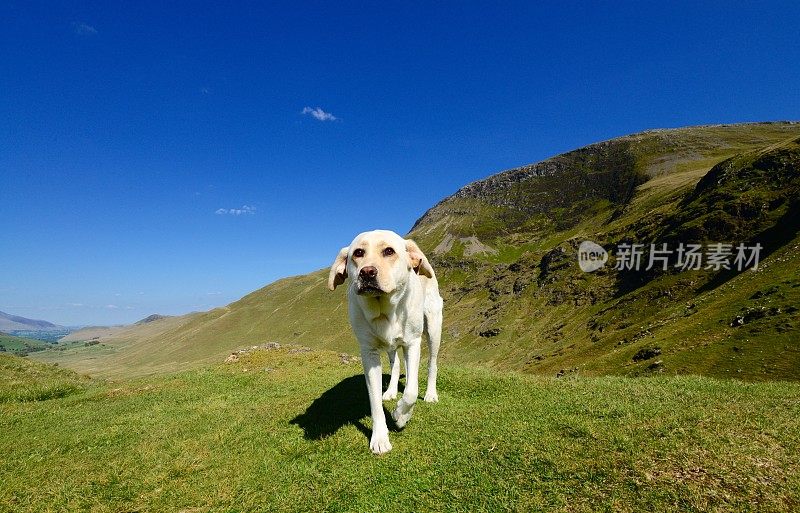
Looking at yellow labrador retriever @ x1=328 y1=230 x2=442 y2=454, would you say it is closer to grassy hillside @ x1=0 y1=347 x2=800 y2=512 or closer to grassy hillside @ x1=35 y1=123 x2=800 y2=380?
grassy hillside @ x1=0 y1=347 x2=800 y2=512

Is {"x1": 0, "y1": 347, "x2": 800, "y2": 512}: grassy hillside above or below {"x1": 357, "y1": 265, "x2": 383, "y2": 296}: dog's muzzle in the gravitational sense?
below

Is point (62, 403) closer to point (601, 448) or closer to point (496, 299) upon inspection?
point (601, 448)

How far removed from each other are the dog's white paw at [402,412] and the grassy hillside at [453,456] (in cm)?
34

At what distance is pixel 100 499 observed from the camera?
6.66 metres

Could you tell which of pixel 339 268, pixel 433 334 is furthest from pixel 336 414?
Result: pixel 339 268

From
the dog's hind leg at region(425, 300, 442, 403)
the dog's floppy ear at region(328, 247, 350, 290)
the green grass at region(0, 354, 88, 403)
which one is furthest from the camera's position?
the green grass at region(0, 354, 88, 403)

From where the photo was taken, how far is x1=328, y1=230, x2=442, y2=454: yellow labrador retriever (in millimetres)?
7156

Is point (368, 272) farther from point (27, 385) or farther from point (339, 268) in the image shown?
point (27, 385)

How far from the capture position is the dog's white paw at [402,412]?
8.18 m

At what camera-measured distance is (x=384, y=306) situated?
25.4ft

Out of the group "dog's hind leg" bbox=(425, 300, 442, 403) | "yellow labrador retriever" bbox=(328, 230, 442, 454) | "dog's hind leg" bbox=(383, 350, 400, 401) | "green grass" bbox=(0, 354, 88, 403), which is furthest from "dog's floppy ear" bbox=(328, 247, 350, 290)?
"green grass" bbox=(0, 354, 88, 403)

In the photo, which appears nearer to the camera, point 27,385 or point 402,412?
point 402,412

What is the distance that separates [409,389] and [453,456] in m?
1.52

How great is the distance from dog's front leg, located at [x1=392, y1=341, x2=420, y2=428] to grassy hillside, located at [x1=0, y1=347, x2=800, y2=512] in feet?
1.61
